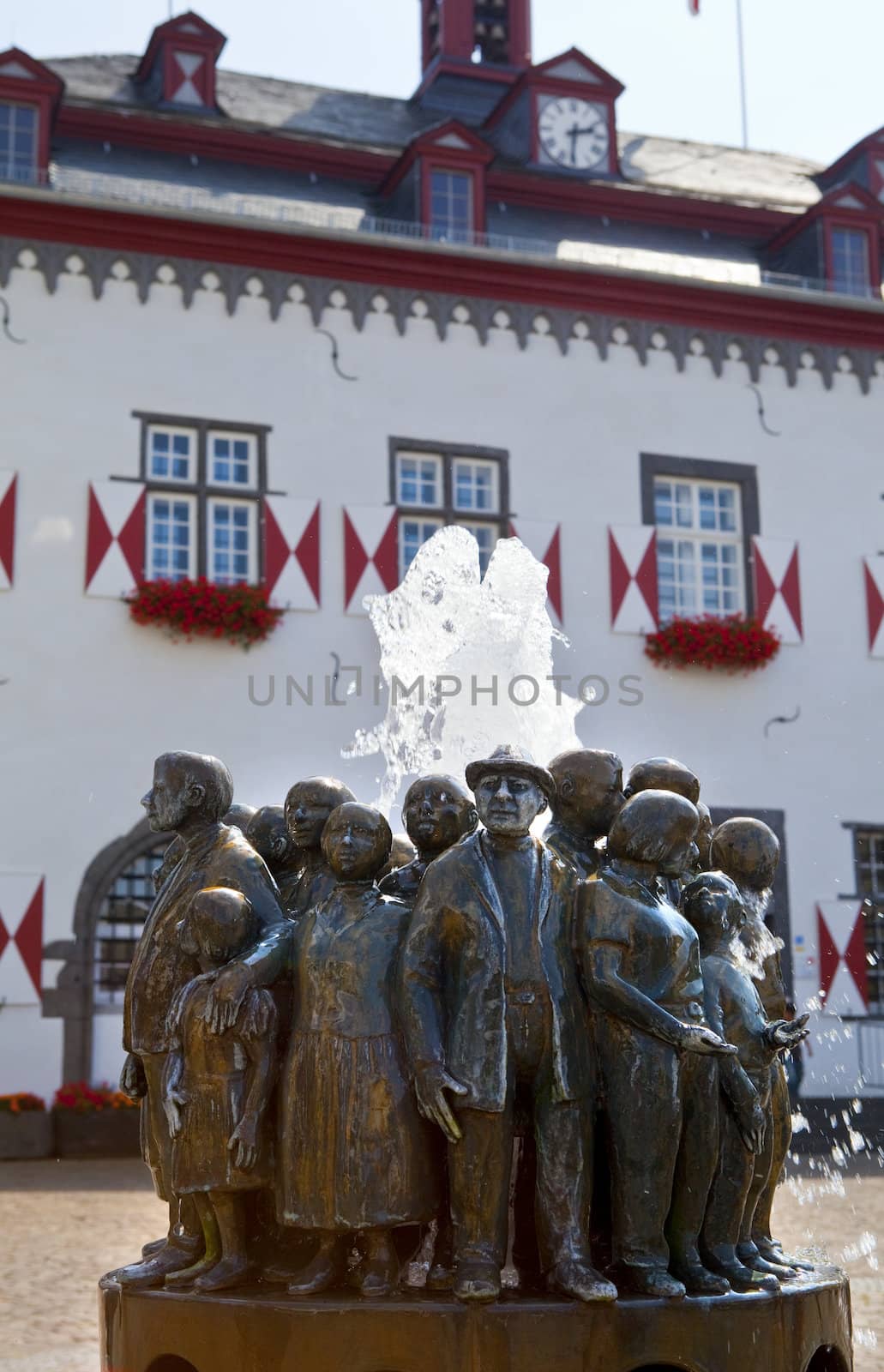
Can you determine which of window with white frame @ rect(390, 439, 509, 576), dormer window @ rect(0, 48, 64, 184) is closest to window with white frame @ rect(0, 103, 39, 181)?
dormer window @ rect(0, 48, 64, 184)

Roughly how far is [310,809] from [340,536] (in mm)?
10655

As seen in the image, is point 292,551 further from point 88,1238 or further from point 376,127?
point 88,1238

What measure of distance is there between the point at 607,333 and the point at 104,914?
7134 mm

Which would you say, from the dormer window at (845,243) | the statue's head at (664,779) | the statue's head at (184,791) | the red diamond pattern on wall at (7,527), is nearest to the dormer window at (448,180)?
Answer: the dormer window at (845,243)

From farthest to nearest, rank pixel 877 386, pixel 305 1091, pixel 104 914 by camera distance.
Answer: pixel 877 386 < pixel 104 914 < pixel 305 1091

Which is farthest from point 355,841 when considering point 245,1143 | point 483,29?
point 483,29

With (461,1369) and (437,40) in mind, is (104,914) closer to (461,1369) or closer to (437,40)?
(461,1369)

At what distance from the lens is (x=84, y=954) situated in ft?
44.7

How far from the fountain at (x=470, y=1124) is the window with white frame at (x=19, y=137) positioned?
41.2ft

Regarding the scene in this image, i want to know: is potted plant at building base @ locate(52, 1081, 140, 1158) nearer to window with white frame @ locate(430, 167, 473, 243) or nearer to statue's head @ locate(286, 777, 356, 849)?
window with white frame @ locate(430, 167, 473, 243)

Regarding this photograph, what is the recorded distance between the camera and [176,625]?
1406cm

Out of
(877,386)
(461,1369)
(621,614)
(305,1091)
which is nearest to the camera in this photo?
(461,1369)

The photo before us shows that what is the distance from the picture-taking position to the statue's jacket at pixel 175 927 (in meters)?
4.16

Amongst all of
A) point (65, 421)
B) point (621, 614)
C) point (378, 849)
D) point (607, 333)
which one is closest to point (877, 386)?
point (607, 333)
